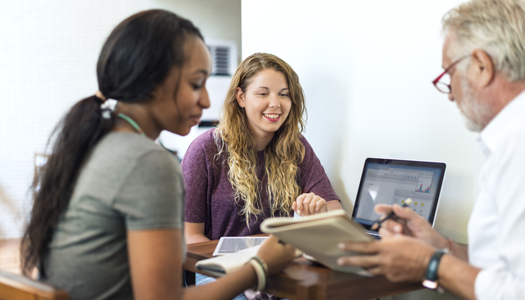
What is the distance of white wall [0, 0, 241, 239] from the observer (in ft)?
16.3

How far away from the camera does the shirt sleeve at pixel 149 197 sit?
2.75ft

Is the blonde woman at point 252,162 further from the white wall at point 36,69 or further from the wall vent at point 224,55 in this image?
the white wall at point 36,69

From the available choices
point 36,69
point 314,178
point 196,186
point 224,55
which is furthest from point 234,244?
point 36,69

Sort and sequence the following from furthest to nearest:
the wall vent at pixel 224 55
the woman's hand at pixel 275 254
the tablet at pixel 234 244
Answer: the wall vent at pixel 224 55 → the tablet at pixel 234 244 → the woman's hand at pixel 275 254

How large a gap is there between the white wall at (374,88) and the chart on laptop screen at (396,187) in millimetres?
99

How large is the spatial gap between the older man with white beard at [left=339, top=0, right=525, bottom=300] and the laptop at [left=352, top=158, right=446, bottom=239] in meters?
0.49

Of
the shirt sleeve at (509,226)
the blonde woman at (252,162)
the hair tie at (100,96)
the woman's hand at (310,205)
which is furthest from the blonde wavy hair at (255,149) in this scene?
the shirt sleeve at (509,226)

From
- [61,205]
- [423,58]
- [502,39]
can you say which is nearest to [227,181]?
[423,58]

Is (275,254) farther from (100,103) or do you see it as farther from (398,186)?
(398,186)

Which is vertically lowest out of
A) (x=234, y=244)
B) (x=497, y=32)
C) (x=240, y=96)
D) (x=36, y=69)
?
(x=234, y=244)

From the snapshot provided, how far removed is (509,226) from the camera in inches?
35.0

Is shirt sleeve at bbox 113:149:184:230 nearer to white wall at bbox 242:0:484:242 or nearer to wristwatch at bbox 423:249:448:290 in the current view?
wristwatch at bbox 423:249:448:290

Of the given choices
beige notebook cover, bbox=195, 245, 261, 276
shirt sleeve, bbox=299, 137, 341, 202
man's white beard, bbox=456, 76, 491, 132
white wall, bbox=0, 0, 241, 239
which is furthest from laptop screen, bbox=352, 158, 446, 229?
white wall, bbox=0, 0, 241, 239

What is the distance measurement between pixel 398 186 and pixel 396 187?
10mm
